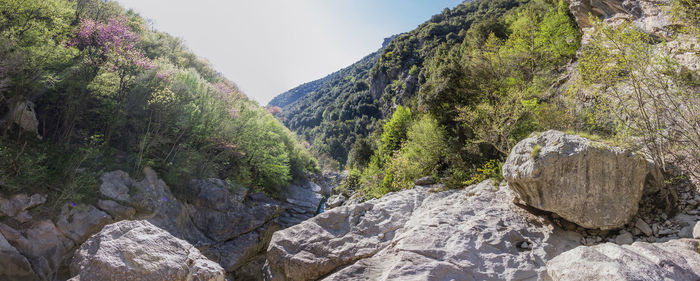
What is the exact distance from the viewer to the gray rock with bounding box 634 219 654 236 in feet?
22.5

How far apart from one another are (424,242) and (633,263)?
4.12 metres

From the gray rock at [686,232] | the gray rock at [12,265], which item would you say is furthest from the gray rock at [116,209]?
the gray rock at [686,232]

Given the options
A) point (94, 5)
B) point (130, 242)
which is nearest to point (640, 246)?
point (130, 242)

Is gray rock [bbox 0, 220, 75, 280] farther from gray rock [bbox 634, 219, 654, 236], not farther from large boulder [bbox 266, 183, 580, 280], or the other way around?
gray rock [bbox 634, 219, 654, 236]

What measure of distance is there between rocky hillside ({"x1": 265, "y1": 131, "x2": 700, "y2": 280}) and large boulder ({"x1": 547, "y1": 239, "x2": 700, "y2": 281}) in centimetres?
2

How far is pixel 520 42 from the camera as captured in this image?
2344 cm

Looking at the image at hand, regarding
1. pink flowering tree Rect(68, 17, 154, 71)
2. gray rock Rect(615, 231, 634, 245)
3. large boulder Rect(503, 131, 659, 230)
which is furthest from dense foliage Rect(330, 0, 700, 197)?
pink flowering tree Rect(68, 17, 154, 71)

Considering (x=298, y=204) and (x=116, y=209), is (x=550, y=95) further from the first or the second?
(x=298, y=204)

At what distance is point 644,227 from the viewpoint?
23.0 feet

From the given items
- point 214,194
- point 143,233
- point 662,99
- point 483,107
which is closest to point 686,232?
point 662,99

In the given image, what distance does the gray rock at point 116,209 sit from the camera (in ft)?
46.5

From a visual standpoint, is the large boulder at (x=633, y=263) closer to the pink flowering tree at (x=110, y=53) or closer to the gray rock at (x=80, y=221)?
the gray rock at (x=80, y=221)

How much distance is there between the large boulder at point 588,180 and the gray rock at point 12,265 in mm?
17119

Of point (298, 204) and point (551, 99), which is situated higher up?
point (551, 99)
